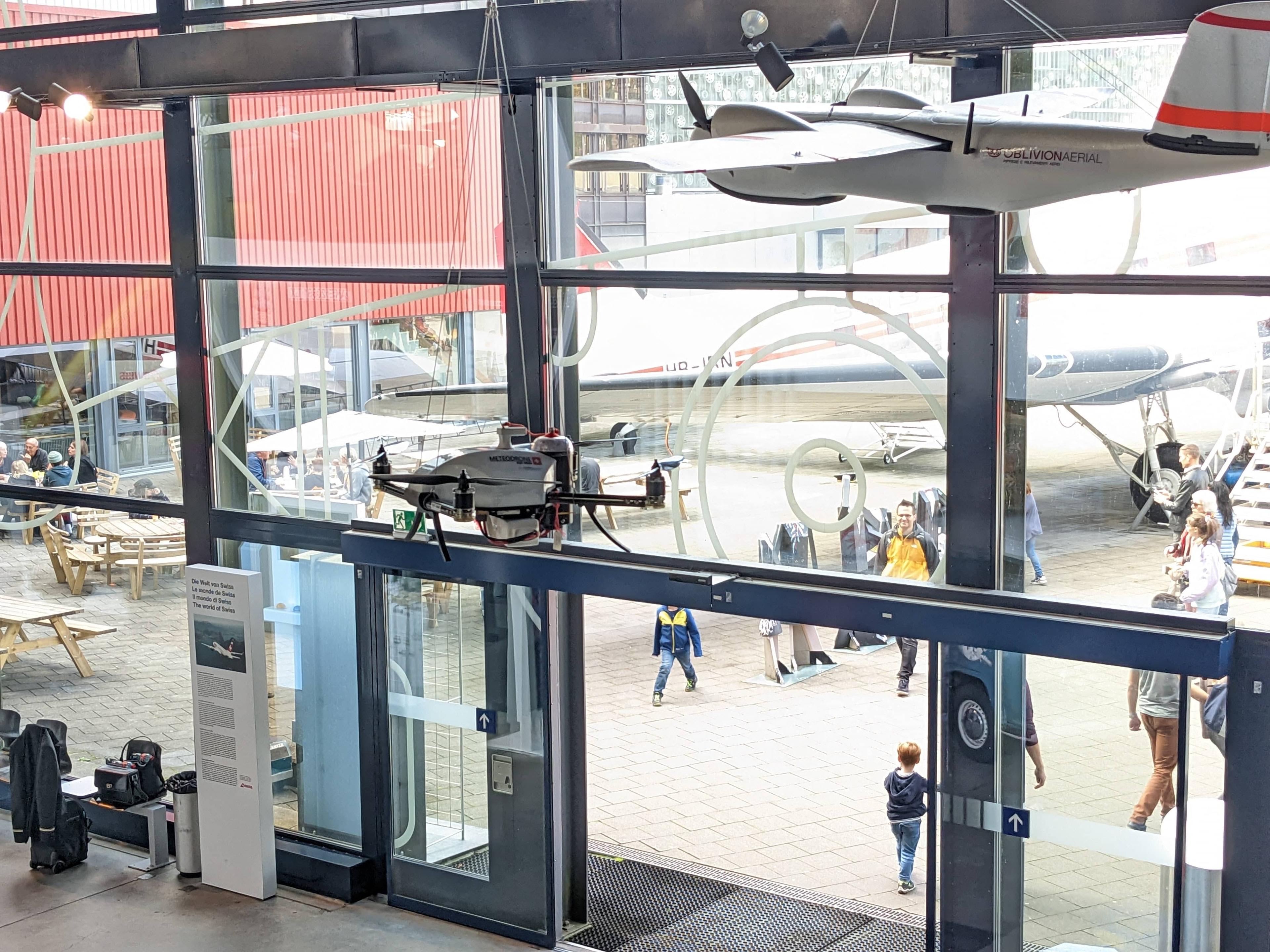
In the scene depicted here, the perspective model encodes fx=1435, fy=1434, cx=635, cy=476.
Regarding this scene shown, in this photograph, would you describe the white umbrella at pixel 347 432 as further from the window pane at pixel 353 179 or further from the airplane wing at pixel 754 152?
the airplane wing at pixel 754 152

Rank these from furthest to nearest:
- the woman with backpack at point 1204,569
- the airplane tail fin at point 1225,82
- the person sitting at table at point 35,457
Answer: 1. the person sitting at table at point 35,457
2. the woman with backpack at point 1204,569
3. the airplane tail fin at point 1225,82

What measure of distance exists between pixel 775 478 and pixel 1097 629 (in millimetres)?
1835

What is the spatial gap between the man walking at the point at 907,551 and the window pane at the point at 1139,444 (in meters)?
0.41

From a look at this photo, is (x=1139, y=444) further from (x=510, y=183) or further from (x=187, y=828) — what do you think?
(x=187, y=828)

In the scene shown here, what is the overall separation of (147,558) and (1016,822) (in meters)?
Answer: 6.26

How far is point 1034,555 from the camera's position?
6613mm

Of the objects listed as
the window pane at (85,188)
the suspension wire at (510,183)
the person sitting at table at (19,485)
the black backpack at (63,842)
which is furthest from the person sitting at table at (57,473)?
the suspension wire at (510,183)

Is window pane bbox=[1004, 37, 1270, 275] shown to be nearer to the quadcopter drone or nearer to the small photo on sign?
the quadcopter drone

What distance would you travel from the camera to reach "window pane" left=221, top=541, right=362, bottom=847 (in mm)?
8984

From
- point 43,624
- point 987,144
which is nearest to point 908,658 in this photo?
point 43,624

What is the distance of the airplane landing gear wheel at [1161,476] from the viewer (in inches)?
245

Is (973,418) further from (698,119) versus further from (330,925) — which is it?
(330,925)

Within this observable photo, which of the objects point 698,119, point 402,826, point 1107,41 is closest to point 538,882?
point 402,826

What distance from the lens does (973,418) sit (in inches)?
261
